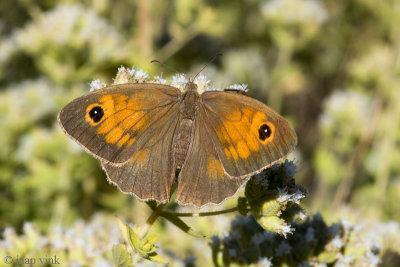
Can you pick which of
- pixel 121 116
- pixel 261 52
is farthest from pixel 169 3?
pixel 121 116

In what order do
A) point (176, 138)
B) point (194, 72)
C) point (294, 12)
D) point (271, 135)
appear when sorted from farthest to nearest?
point (194, 72) < point (294, 12) < point (176, 138) < point (271, 135)

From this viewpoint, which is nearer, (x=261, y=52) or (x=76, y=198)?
(x=76, y=198)

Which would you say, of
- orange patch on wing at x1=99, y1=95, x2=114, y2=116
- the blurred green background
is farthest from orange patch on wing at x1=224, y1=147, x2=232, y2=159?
the blurred green background

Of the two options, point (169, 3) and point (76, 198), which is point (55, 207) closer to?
point (76, 198)

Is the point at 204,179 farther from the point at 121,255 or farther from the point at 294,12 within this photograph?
the point at 294,12

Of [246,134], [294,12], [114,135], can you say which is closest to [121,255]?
[114,135]

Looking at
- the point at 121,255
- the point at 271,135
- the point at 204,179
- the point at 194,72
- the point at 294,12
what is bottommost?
the point at 121,255

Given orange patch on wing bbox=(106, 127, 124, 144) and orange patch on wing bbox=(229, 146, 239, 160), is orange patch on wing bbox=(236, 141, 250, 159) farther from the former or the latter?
orange patch on wing bbox=(106, 127, 124, 144)

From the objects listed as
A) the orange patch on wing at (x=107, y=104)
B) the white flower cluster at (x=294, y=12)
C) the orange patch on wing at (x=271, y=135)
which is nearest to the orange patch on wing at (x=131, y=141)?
the orange patch on wing at (x=107, y=104)
